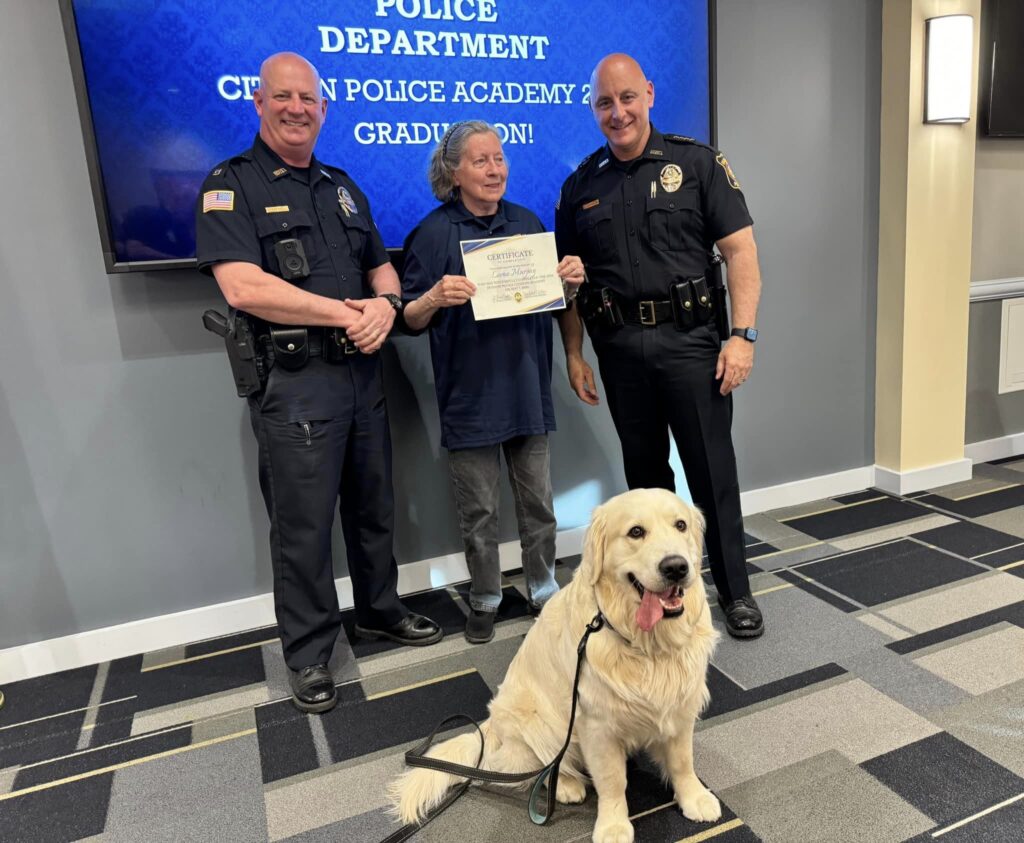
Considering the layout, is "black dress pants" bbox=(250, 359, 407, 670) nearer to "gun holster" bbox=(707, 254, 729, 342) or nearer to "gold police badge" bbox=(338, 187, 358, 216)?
"gold police badge" bbox=(338, 187, 358, 216)

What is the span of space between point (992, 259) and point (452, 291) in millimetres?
3052

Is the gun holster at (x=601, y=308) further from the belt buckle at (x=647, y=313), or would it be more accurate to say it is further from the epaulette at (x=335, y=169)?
the epaulette at (x=335, y=169)

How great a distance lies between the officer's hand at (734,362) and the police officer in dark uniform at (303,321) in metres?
1.03

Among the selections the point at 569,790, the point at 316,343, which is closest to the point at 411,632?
the point at 569,790

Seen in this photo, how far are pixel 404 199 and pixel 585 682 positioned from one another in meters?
1.74

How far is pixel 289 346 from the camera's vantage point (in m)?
1.95

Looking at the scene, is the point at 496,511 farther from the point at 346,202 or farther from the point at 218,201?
the point at 218,201

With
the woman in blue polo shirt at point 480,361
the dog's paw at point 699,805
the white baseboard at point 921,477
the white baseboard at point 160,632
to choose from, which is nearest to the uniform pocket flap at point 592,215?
the woman in blue polo shirt at point 480,361

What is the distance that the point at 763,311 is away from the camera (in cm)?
316

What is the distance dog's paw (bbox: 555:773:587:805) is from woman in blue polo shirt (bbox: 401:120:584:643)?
78cm

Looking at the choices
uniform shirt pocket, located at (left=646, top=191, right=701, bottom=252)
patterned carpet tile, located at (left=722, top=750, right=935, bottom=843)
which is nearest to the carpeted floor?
patterned carpet tile, located at (left=722, top=750, right=935, bottom=843)

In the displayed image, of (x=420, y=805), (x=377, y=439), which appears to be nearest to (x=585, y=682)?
(x=420, y=805)

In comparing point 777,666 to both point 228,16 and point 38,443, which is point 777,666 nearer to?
point 38,443

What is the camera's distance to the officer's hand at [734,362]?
221 cm
